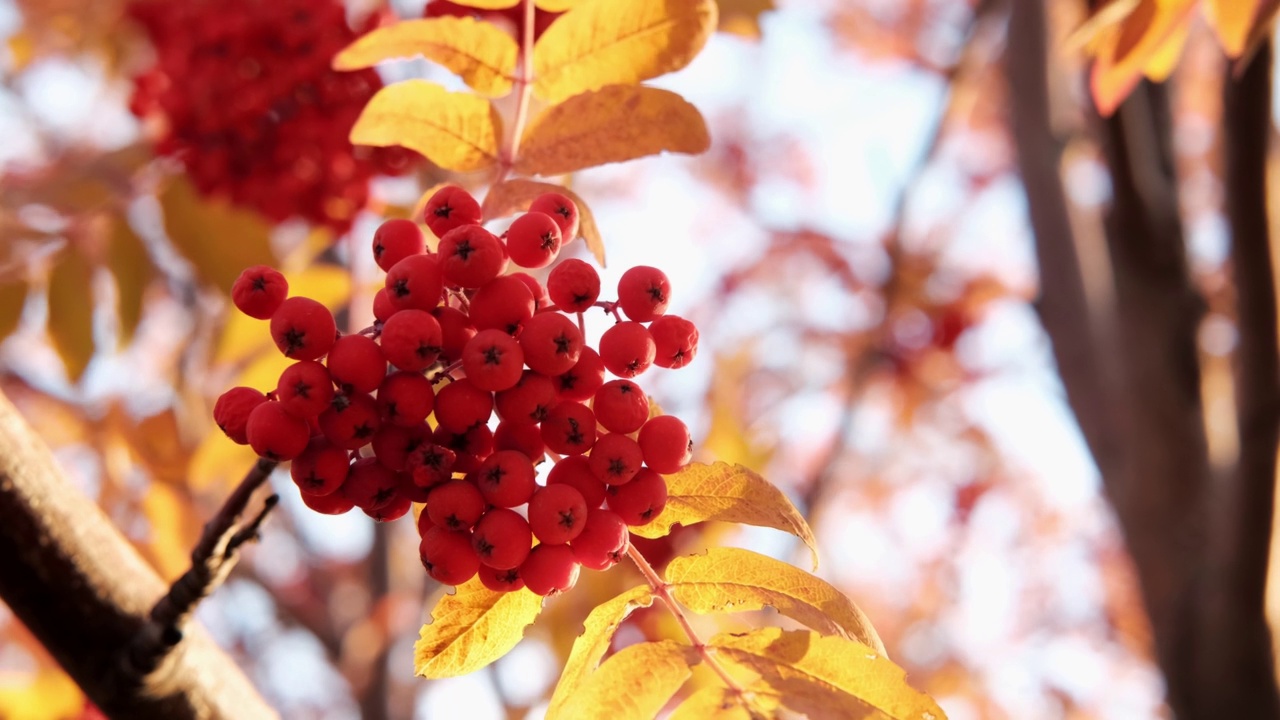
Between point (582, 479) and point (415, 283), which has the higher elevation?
point (415, 283)

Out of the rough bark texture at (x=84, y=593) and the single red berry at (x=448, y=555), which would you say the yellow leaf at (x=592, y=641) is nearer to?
the single red berry at (x=448, y=555)

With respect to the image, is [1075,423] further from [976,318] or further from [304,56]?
[304,56]

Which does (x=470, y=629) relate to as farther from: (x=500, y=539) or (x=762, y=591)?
(x=762, y=591)

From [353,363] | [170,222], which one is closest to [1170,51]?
[353,363]

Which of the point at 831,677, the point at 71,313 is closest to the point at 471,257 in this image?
the point at 831,677

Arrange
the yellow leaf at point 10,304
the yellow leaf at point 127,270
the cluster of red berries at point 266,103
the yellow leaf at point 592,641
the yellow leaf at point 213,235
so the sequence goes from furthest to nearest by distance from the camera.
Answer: the cluster of red berries at point 266,103 → the yellow leaf at point 213,235 → the yellow leaf at point 127,270 → the yellow leaf at point 10,304 → the yellow leaf at point 592,641

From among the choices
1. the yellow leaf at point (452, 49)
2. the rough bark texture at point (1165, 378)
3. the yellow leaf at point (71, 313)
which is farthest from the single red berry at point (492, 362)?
the rough bark texture at point (1165, 378)
